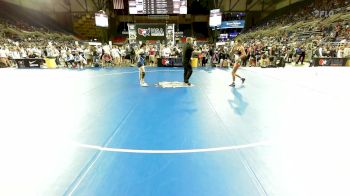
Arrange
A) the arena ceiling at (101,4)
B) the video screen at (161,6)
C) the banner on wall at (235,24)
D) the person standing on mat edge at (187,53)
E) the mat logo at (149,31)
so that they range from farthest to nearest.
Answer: the arena ceiling at (101,4), the banner on wall at (235,24), the video screen at (161,6), the mat logo at (149,31), the person standing on mat edge at (187,53)

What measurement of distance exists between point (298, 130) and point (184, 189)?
2.86 m

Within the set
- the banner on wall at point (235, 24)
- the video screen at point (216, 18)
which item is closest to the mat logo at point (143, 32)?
the video screen at point (216, 18)

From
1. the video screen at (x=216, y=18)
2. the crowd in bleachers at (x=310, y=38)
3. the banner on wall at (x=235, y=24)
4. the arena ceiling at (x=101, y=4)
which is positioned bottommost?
the crowd in bleachers at (x=310, y=38)

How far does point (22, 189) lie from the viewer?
2607 mm

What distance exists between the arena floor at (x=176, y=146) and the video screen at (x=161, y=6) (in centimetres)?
1342

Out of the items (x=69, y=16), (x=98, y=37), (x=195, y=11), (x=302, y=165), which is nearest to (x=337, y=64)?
(x=302, y=165)

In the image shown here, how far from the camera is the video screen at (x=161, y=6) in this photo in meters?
17.9

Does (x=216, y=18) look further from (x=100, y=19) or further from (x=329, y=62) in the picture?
(x=100, y=19)

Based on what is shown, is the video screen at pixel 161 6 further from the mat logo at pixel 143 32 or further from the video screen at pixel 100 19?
the video screen at pixel 100 19

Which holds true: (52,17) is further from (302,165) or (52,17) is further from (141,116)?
(302,165)

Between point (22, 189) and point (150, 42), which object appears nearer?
point (22, 189)

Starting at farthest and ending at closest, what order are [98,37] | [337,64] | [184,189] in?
[98,37]
[337,64]
[184,189]

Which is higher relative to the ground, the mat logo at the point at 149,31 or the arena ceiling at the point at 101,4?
the arena ceiling at the point at 101,4

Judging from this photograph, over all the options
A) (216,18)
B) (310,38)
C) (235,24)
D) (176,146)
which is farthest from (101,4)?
(176,146)
